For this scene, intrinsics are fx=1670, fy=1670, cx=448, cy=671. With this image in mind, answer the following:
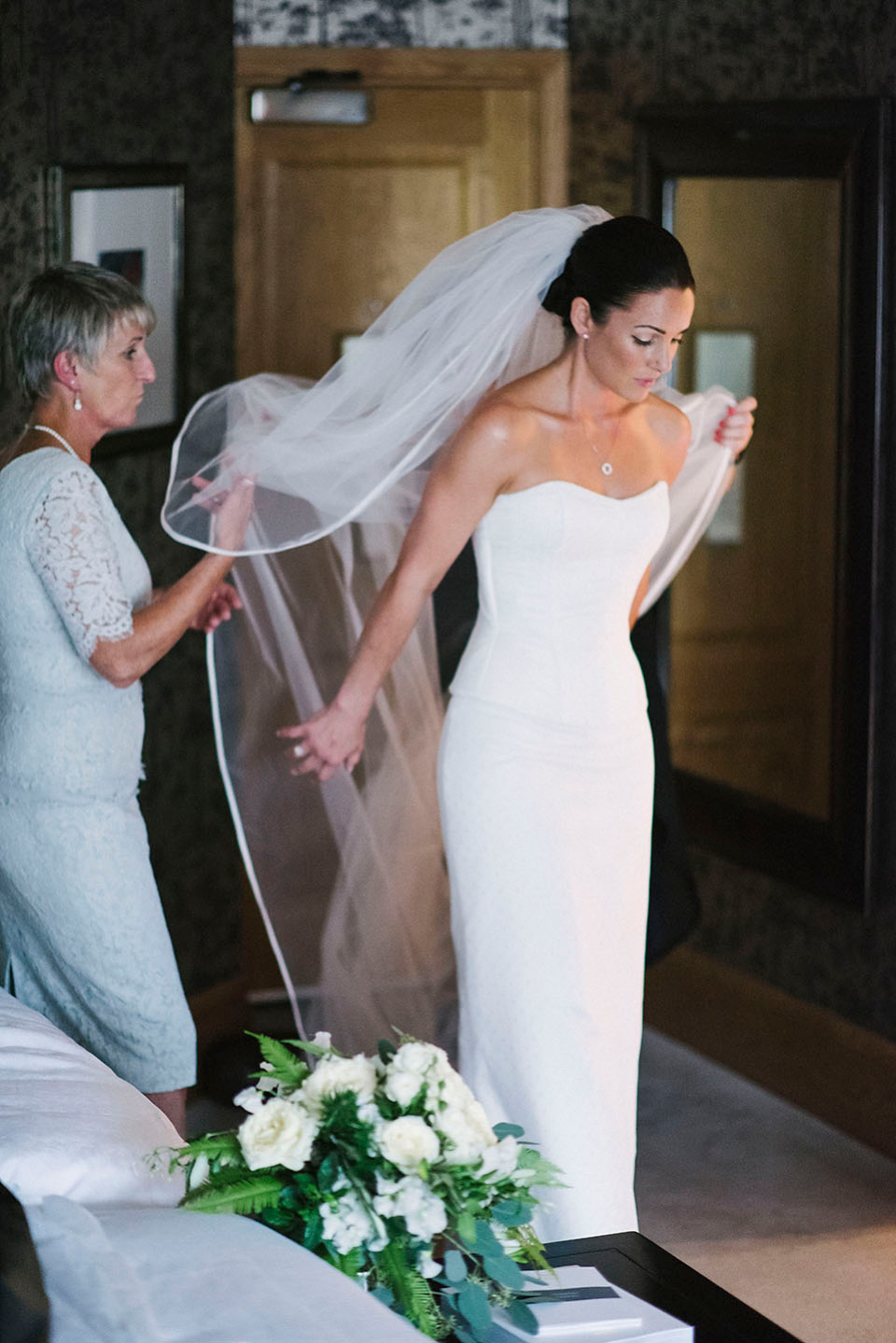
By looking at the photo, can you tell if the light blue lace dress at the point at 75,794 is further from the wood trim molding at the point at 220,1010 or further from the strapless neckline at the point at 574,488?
the wood trim molding at the point at 220,1010

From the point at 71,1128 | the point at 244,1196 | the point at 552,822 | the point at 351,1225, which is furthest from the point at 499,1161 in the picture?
the point at 552,822

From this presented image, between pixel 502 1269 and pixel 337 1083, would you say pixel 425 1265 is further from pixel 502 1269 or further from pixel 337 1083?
pixel 337 1083

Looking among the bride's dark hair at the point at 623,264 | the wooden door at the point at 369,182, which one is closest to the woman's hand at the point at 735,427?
the bride's dark hair at the point at 623,264

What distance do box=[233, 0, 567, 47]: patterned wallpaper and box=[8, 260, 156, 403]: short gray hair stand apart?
2.10 meters

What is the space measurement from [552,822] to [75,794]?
80cm

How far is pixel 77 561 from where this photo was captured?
2.58 meters

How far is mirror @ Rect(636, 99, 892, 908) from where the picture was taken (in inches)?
144

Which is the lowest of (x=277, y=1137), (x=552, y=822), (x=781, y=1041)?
(x=781, y=1041)

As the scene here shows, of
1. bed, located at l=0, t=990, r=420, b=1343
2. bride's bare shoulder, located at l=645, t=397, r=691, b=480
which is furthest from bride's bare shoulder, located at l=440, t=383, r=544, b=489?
bed, located at l=0, t=990, r=420, b=1343

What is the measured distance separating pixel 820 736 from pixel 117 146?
2453 millimetres

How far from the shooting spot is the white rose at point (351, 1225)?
159 cm

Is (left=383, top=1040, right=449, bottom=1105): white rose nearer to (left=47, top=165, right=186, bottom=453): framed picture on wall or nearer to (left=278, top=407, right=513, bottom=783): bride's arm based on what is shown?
(left=278, top=407, right=513, bottom=783): bride's arm

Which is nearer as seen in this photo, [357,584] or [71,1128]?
[71,1128]

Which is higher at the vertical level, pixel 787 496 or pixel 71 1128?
pixel 787 496
